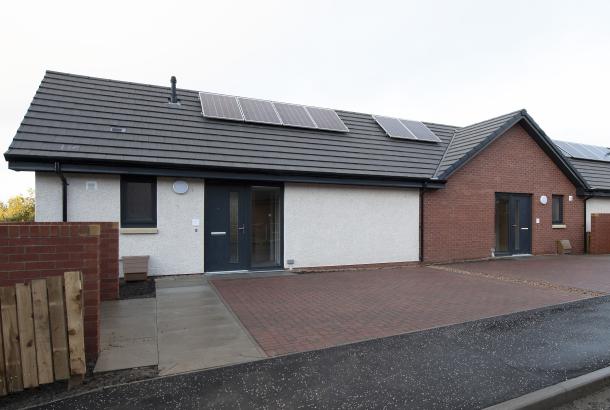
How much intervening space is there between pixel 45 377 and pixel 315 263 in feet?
27.0

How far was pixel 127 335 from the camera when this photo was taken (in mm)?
5305

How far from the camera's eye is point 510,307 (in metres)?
7.04

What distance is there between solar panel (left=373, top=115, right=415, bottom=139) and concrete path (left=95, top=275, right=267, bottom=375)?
32.5 feet

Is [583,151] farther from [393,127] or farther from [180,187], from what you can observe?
[180,187]

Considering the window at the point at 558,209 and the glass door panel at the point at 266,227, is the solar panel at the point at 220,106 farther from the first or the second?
the window at the point at 558,209

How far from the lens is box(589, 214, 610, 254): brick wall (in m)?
16.4

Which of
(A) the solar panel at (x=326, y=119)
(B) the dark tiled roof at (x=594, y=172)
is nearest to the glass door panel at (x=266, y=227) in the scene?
(A) the solar panel at (x=326, y=119)

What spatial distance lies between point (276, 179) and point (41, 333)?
7.54 m

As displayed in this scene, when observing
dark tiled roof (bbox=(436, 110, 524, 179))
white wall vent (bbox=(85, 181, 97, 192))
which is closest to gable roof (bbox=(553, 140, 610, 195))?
dark tiled roof (bbox=(436, 110, 524, 179))

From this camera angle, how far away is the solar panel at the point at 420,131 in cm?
1517

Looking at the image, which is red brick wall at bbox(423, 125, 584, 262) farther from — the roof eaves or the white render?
the white render

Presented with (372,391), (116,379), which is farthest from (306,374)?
(116,379)

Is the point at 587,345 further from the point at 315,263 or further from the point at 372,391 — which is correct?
the point at 315,263

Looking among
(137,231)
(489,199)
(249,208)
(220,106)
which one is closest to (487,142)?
→ (489,199)
